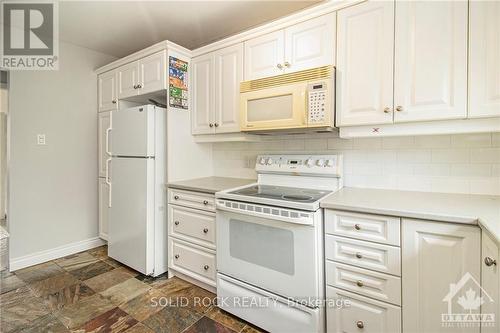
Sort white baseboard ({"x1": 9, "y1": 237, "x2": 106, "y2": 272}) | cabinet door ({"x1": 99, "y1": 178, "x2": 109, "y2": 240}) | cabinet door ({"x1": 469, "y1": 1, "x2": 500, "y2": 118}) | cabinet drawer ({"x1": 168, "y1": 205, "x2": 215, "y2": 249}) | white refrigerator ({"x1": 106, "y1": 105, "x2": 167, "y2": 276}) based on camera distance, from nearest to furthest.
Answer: cabinet door ({"x1": 469, "y1": 1, "x2": 500, "y2": 118}) → cabinet drawer ({"x1": 168, "y1": 205, "x2": 215, "y2": 249}) → white refrigerator ({"x1": 106, "y1": 105, "x2": 167, "y2": 276}) → white baseboard ({"x1": 9, "y1": 237, "x2": 106, "y2": 272}) → cabinet door ({"x1": 99, "y1": 178, "x2": 109, "y2": 240})

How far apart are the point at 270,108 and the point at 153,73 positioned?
4.22 feet

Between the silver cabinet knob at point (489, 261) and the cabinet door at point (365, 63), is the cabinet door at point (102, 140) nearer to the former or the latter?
the cabinet door at point (365, 63)

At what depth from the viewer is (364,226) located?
4.58 feet

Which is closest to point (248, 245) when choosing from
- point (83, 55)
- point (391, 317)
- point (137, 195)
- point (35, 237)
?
point (391, 317)

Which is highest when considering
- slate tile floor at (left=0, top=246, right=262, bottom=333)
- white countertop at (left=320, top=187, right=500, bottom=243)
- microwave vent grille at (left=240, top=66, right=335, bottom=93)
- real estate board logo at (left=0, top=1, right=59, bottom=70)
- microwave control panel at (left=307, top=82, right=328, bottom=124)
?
real estate board logo at (left=0, top=1, right=59, bottom=70)

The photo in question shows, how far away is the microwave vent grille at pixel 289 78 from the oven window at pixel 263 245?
104 centimetres

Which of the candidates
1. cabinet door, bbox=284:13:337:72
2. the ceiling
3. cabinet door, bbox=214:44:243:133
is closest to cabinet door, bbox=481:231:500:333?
cabinet door, bbox=284:13:337:72

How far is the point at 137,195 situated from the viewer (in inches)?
92.7

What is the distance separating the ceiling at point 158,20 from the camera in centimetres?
217

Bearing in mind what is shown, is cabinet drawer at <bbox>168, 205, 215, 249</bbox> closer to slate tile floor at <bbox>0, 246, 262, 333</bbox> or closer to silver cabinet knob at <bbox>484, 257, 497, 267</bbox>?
slate tile floor at <bbox>0, 246, 262, 333</bbox>

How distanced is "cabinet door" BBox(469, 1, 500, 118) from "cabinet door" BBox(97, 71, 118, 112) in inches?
123

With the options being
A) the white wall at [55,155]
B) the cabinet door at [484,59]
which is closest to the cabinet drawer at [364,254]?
the cabinet door at [484,59]

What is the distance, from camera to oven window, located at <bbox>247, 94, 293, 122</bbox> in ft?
5.98

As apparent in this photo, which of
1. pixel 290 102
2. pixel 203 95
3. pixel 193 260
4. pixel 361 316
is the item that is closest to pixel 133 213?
pixel 193 260
